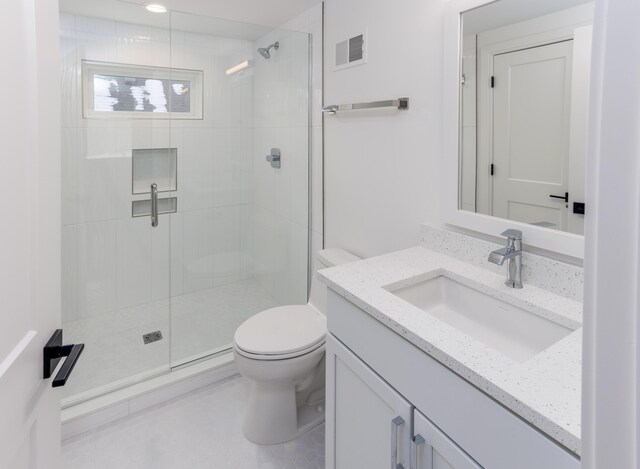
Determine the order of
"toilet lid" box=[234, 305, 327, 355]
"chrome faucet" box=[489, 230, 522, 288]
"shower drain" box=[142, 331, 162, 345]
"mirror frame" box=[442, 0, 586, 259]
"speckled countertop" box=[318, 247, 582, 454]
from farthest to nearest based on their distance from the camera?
1. "shower drain" box=[142, 331, 162, 345]
2. "toilet lid" box=[234, 305, 327, 355]
3. "mirror frame" box=[442, 0, 586, 259]
4. "chrome faucet" box=[489, 230, 522, 288]
5. "speckled countertop" box=[318, 247, 582, 454]

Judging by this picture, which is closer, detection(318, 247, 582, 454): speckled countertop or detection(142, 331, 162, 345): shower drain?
detection(318, 247, 582, 454): speckled countertop

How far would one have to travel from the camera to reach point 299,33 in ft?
8.02

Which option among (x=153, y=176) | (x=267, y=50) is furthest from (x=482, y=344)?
(x=267, y=50)

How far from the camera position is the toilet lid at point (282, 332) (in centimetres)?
169

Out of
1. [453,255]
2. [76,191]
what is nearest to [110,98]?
[76,191]

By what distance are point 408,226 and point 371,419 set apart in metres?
0.89

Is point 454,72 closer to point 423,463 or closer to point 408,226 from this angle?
point 408,226

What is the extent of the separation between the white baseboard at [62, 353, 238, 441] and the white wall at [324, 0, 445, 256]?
3.33 feet

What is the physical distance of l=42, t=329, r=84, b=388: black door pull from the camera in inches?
30.1

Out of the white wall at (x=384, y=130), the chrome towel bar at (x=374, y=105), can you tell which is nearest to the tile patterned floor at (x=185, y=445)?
the white wall at (x=384, y=130)

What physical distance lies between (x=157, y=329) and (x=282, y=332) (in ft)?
3.51

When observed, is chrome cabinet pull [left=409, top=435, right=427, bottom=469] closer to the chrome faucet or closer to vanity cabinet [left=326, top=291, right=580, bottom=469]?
vanity cabinet [left=326, top=291, right=580, bottom=469]

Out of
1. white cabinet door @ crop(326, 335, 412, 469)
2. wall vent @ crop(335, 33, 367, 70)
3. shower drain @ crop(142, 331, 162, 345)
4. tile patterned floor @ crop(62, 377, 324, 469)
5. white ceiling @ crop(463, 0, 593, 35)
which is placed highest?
wall vent @ crop(335, 33, 367, 70)

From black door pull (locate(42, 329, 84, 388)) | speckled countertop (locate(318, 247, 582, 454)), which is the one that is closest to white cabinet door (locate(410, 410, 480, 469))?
speckled countertop (locate(318, 247, 582, 454))
